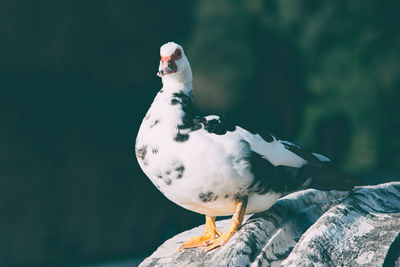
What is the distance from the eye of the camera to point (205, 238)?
Answer: 1.48m

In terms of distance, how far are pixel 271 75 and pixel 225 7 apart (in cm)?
87

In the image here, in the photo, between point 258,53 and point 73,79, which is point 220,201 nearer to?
point 73,79

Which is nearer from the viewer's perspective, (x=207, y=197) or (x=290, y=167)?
(x=207, y=197)

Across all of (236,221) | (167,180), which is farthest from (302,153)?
(167,180)

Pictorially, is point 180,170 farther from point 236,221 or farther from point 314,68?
point 314,68

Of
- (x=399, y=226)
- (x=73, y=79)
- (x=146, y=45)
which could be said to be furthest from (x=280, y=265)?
(x=146, y=45)

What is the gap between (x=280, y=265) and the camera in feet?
3.61

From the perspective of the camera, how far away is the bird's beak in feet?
4.99

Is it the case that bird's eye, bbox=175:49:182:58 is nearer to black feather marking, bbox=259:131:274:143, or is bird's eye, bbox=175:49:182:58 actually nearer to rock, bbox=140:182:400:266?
black feather marking, bbox=259:131:274:143

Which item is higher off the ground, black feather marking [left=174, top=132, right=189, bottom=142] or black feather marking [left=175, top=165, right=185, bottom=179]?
black feather marking [left=174, top=132, right=189, bottom=142]

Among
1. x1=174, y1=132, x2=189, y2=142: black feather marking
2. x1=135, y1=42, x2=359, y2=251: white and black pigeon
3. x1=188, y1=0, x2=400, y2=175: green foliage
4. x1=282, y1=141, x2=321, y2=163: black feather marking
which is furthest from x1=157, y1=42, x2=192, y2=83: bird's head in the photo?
x1=188, y1=0, x2=400, y2=175: green foliage

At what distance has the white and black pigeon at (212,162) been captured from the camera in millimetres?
1381

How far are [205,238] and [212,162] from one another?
22 centimetres

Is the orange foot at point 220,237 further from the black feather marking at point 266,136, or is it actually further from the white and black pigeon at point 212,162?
the black feather marking at point 266,136
